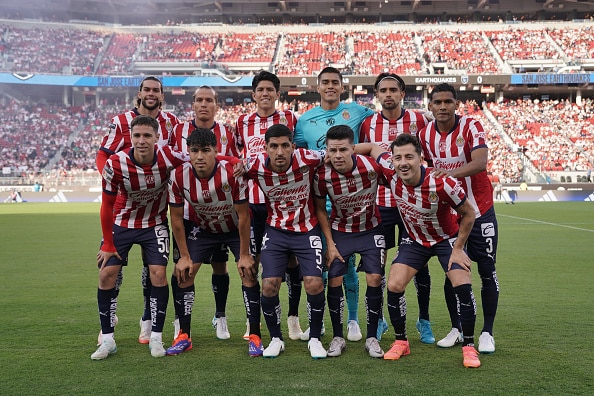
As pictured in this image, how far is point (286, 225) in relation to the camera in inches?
202

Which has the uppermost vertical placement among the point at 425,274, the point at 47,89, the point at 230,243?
the point at 47,89

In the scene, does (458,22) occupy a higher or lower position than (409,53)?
higher

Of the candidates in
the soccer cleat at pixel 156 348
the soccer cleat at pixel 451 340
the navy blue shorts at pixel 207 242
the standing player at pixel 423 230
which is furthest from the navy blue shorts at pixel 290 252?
the soccer cleat at pixel 451 340

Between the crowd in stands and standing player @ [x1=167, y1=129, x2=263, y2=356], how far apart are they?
126 ft

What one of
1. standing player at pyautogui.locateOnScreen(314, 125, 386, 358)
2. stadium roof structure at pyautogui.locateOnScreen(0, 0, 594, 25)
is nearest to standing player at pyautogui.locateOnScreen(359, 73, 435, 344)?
standing player at pyautogui.locateOnScreen(314, 125, 386, 358)

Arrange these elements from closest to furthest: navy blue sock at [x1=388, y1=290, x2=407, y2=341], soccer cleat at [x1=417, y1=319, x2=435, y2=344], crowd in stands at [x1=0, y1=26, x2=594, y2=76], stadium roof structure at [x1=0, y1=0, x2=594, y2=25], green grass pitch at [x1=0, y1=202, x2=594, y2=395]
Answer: green grass pitch at [x1=0, y1=202, x2=594, y2=395]
navy blue sock at [x1=388, y1=290, x2=407, y2=341]
soccer cleat at [x1=417, y1=319, x2=435, y2=344]
crowd in stands at [x1=0, y1=26, x2=594, y2=76]
stadium roof structure at [x1=0, y1=0, x2=594, y2=25]

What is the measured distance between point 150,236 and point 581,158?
111 feet

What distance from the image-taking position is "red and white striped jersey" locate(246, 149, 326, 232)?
505 centimetres

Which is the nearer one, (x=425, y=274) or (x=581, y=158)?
(x=425, y=274)

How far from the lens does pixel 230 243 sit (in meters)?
5.34

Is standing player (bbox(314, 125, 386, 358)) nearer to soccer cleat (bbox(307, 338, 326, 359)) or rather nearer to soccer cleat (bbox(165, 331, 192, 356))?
soccer cleat (bbox(307, 338, 326, 359))

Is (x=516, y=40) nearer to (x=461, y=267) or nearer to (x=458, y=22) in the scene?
(x=458, y=22)

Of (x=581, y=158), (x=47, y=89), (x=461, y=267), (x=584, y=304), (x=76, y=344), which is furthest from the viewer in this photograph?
(x=47, y=89)

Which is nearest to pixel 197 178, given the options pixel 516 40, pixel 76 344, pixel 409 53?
pixel 76 344
